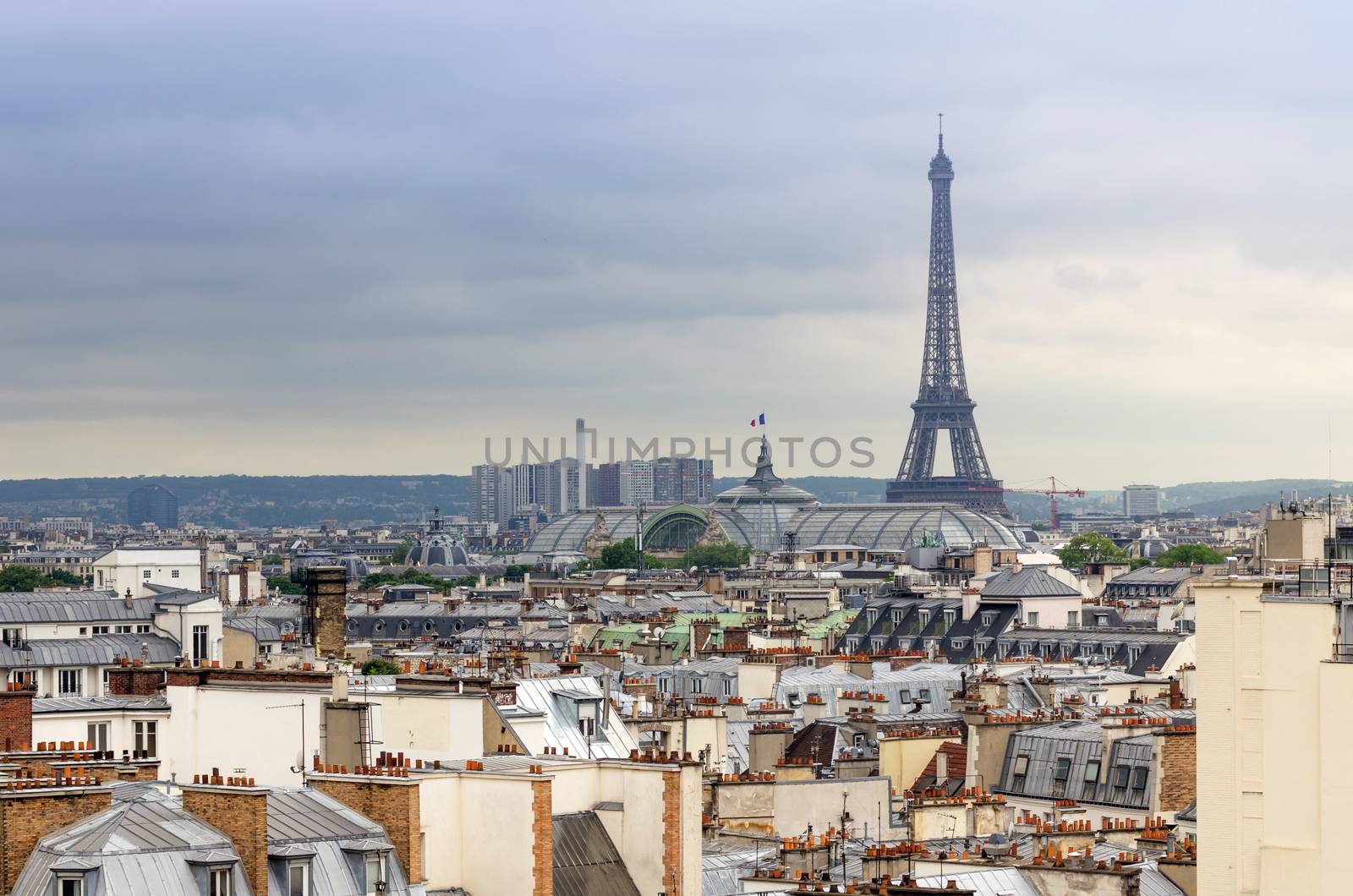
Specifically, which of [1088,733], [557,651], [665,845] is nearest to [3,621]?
[557,651]

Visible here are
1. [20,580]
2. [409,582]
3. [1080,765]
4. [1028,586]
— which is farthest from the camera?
[409,582]

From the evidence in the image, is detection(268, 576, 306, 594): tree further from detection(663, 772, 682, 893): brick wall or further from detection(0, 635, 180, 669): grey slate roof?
detection(663, 772, 682, 893): brick wall

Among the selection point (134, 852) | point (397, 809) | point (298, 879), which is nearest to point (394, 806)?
point (397, 809)

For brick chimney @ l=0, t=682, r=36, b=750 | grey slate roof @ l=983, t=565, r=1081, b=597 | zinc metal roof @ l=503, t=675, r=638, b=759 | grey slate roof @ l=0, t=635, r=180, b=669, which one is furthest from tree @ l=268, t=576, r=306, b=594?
brick chimney @ l=0, t=682, r=36, b=750

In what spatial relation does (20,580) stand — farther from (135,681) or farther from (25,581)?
(135,681)

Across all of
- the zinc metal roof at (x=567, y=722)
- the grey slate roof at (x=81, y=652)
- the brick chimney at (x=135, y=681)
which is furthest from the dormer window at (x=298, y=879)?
the grey slate roof at (x=81, y=652)

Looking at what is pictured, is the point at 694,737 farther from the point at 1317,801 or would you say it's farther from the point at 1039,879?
the point at 1317,801
